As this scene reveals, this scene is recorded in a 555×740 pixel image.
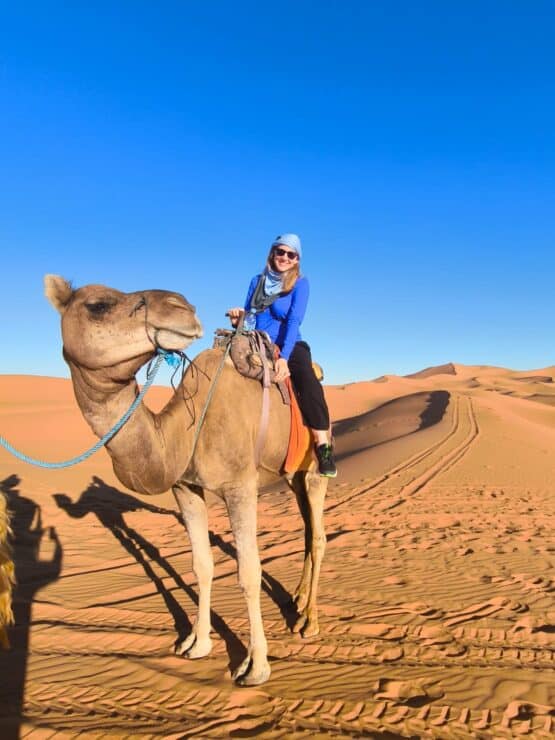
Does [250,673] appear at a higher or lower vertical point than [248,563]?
lower

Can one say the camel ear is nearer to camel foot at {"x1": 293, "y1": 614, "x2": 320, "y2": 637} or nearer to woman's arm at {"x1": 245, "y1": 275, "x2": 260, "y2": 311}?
woman's arm at {"x1": 245, "y1": 275, "x2": 260, "y2": 311}

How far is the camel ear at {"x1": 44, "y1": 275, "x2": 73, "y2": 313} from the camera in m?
3.02

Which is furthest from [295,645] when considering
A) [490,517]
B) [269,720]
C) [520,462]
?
[520,462]

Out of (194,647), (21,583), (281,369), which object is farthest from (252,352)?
(21,583)

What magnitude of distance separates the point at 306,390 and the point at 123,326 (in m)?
2.25

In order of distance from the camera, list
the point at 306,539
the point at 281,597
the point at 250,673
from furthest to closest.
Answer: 1. the point at 281,597
2. the point at 306,539
3. the point at 250,673

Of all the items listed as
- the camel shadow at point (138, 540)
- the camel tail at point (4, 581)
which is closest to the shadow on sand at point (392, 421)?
the camel shadow at point (138, 540)

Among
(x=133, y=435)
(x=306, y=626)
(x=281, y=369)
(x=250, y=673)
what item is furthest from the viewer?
(x=306, y=626)

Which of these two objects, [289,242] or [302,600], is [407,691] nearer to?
[302,600]

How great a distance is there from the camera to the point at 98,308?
2.94 meters

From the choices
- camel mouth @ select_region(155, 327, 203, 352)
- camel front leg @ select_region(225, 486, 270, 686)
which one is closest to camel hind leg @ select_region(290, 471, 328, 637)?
camel front leg @ select_region(225, 486, 270, 686)

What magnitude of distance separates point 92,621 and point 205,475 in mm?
2682

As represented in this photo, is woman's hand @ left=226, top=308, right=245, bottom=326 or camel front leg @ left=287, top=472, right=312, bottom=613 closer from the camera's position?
woman's hand @ left=226, top=308, right=245, bottom=326

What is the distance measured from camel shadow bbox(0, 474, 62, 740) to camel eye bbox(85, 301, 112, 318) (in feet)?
3.87
